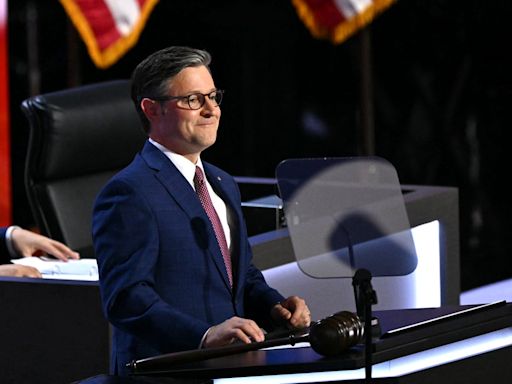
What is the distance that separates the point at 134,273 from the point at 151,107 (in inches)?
14.7

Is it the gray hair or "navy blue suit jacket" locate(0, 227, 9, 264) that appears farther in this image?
"navy blue suit jacket" locate(0, 227, 9, 264)

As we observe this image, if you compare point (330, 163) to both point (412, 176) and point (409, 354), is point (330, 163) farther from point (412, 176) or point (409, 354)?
point (412, 176)

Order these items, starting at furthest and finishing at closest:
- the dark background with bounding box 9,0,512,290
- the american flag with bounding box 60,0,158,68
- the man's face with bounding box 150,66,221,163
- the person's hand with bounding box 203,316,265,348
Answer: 1. the dark background with bounding box 9,0,512,290
2. the american flag with bounding box 60,0,158,68
3. the man's face with bounding box 150,66,221,163
4. the person's hand with bounding box 203,316,265,348

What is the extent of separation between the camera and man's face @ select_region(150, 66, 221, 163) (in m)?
3.19

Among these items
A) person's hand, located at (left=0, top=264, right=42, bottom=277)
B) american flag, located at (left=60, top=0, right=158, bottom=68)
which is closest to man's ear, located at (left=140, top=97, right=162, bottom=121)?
person's hand, located at (left=0, top=264, right=42, bottom=277)

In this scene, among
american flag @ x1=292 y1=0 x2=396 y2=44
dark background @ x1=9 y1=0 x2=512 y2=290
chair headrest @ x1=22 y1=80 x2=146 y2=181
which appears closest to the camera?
chair headrest @ x1=22 y1=80 x2=146 y2=181

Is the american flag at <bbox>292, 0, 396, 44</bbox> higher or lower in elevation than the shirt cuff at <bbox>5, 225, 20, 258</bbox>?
higher

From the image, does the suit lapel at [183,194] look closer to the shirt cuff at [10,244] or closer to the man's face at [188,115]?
the man's face at [188,115]

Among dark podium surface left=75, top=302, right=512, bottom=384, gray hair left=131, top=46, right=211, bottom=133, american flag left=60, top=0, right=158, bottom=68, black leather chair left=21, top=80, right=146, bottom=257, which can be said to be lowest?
dark podium surface left=75, top=302, right=512, bottom=384

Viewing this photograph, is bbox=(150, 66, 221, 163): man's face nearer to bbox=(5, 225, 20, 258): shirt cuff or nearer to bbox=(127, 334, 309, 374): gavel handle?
bbox=(127, 334, 309, 374): gavel handle

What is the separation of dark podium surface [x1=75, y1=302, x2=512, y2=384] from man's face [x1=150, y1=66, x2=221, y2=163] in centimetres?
51

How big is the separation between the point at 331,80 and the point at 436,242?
289cm

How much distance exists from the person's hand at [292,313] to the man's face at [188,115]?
370 mm

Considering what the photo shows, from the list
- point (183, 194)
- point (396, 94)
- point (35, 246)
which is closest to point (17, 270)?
point (35, 246)
